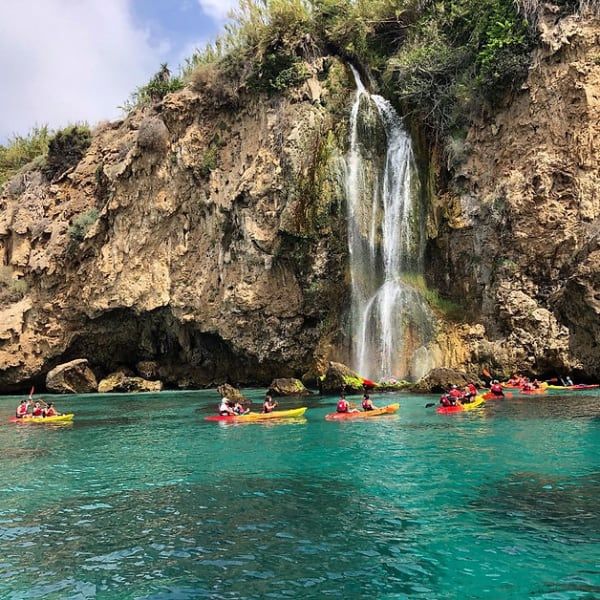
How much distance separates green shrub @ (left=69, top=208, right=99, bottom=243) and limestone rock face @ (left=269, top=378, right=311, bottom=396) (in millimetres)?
17700

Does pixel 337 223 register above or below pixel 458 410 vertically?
above

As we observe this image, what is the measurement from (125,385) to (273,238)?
13.7 meters

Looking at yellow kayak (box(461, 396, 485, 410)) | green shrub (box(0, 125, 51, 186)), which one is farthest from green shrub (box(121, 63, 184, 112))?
yellow kayak (box(461, 396, 485, 410))

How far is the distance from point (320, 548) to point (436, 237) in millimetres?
25686

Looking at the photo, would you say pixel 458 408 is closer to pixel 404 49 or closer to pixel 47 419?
pixel 47 419

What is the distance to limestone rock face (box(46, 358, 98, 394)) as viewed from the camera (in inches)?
1435

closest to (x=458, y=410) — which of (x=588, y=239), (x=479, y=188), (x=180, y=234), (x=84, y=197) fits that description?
(x=588, y=239)

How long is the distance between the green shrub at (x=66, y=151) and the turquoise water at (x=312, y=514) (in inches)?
1223

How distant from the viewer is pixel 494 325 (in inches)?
1159

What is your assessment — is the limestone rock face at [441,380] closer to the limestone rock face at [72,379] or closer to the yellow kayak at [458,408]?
the yellow kayak at [458,408]

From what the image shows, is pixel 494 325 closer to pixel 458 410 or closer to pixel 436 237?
pixel 436 237

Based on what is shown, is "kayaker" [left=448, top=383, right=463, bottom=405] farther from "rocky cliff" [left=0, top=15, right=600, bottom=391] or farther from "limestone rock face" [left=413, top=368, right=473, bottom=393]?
"rocky cliff" [left=0, top=15, right=600, bottom=391]

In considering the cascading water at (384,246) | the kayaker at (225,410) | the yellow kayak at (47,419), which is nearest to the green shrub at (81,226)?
the cascading water at (384,246)

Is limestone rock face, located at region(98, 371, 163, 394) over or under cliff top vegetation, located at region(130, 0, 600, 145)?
under
